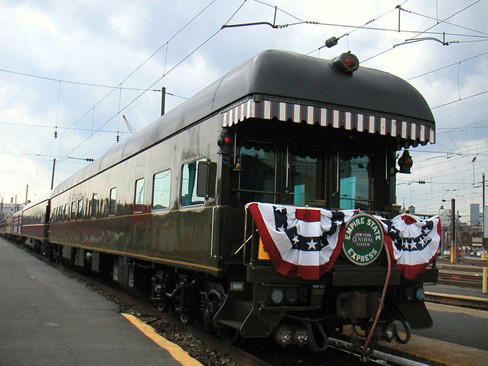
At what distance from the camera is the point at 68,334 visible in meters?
6.95

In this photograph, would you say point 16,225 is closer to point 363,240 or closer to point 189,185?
point 189,185

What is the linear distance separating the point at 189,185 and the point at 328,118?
2.33m

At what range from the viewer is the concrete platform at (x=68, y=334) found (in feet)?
18.9

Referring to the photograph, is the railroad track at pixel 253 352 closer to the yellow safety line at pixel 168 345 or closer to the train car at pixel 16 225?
the yellow safety line at pixel 168 345

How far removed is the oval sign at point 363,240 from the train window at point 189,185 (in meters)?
2.19

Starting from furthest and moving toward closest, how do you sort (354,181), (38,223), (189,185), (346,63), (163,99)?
(38,223), (163,99), (189,185), (354,181), (346,63)

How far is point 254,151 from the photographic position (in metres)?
6.54

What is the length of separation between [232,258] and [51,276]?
37.0 feet

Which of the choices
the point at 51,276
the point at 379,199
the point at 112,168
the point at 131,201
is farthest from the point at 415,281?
the point at 51,276

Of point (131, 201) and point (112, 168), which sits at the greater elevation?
point (112, 168)

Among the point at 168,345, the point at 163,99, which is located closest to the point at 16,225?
the point at 163,99

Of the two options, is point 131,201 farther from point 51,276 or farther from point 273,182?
point 51,276

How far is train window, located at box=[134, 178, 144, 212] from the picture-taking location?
9516 mm

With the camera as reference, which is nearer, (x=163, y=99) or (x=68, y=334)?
(x=68, y=334)
